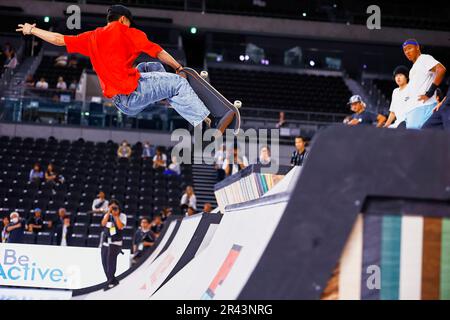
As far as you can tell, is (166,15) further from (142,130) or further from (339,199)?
(339,199)

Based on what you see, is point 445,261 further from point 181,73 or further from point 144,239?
point 144,239

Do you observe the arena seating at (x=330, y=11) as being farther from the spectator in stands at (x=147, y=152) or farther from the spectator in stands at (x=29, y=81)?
the spectator in stands at (x=147, y=152)

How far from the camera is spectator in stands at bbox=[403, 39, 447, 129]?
5.85 meters

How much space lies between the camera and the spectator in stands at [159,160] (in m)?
18.0

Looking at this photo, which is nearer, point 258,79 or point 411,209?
point 411,209

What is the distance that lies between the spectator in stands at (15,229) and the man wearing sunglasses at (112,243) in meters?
3.78

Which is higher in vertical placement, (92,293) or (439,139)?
(439,139)

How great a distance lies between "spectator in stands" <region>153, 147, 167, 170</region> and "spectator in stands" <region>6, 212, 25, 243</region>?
17.6ft

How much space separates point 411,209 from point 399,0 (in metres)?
28.8

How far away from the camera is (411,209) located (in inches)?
85.4

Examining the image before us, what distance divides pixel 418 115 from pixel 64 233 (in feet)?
31.3

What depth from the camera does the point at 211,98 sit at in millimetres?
5105

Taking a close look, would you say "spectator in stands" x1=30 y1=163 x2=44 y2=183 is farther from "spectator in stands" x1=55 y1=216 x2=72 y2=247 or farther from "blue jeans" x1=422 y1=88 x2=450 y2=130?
"blue jeans" x1=422 y1=88 x2=450 y2=130

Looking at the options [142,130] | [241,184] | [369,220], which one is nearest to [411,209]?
[369,220]
